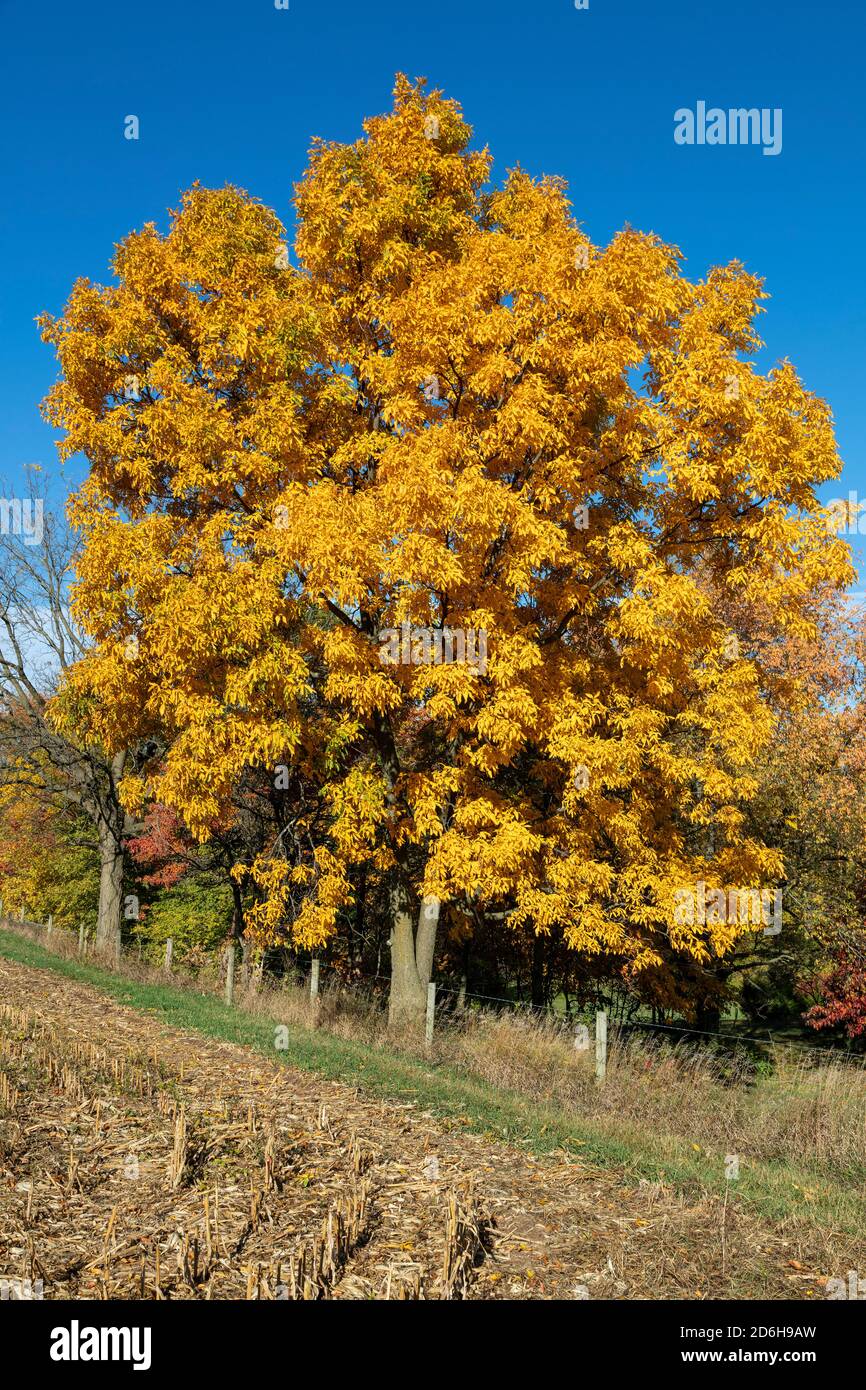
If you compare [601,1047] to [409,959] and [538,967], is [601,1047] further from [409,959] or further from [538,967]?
[538,967]

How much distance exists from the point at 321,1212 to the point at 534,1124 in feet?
10.8

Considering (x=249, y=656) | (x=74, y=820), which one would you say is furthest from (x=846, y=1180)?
(x=74, y=820)

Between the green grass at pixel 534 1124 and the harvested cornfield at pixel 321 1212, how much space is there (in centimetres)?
37

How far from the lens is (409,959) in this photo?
13.9 metres

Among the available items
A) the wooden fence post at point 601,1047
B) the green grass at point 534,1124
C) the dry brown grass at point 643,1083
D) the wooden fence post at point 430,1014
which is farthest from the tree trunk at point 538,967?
the wooden fence post at point 601,1047

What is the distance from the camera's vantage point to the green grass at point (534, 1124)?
7213mm

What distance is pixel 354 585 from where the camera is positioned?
10586 mm

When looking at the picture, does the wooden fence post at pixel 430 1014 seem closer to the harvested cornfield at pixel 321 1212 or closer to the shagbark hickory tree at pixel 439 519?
the shagbark hickory tree at pixel 439 519

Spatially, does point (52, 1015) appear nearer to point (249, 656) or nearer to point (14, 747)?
point (249, 656)

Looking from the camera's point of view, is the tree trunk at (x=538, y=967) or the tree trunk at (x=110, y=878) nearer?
the tree trunk at (x=538, y=967)

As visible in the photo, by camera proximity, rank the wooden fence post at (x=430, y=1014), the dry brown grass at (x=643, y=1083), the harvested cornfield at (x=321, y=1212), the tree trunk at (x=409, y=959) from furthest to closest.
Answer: the tree trunk at (x=409, y=959)
the wooden fence post at (x=430, y=1014)
the dry brown grass at (x=643, y=1083)
the harvested cornfield at (x=321, y=1212)

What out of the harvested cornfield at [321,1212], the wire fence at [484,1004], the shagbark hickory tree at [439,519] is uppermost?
the shagbark hickory tree at [439,519]

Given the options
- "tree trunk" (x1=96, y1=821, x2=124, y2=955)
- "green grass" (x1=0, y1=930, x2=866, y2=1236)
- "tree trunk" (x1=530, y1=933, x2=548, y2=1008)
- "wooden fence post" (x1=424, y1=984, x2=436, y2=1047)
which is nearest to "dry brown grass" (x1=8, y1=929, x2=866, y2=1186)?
"wooden fence post" (x1=424, y1=984, x2=436, y2=1047)
